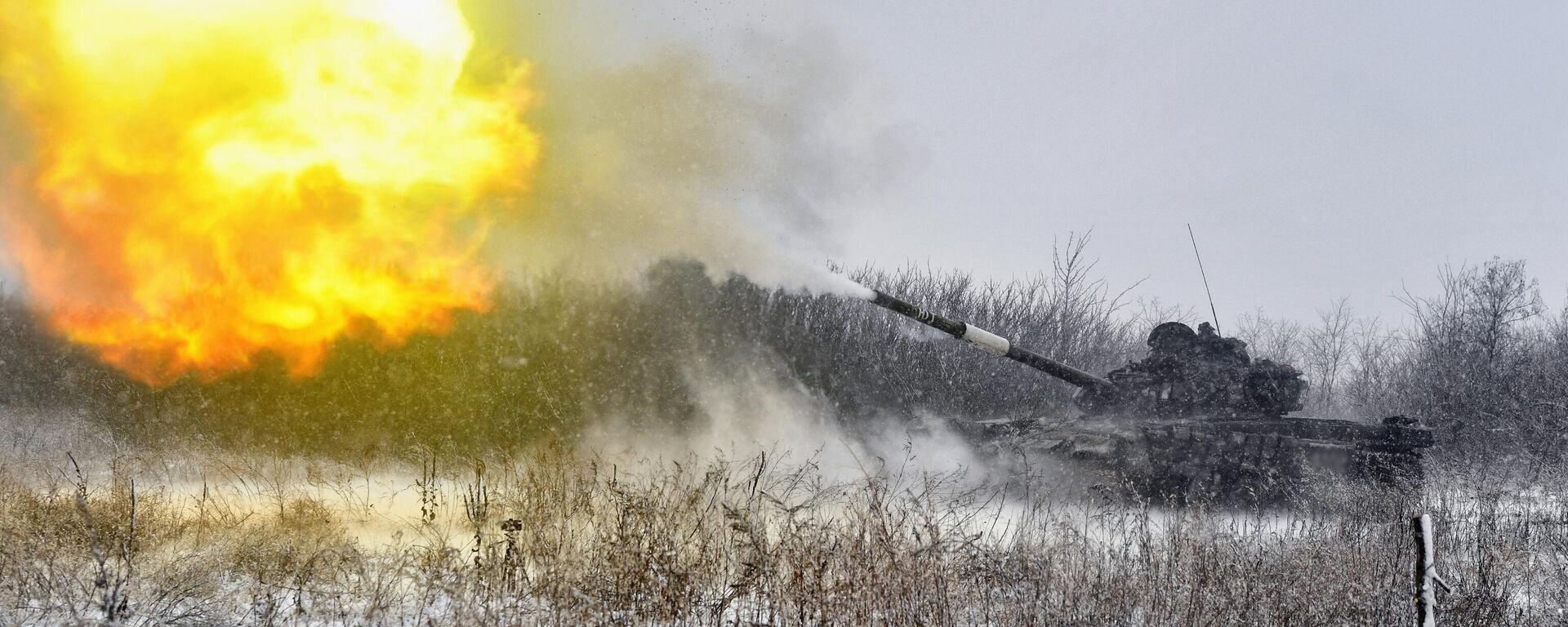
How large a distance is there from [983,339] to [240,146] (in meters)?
9.65

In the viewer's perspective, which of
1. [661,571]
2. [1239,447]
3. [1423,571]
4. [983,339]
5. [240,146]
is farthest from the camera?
[983,339]

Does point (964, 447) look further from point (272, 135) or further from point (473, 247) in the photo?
point (272, 135)

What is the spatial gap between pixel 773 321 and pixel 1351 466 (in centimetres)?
1356

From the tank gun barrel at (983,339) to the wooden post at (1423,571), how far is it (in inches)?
281

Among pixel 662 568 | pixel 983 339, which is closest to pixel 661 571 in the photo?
pixel 662 568

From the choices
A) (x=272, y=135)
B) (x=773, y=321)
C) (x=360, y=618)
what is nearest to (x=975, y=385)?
(x=773, y=321)

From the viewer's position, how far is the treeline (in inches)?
697

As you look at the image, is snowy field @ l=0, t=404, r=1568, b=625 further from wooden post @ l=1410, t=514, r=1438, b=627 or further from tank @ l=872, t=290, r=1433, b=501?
tank @ l=872, t=290, r=1433, b=501

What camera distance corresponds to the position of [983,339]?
1270cm

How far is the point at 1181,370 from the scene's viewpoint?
43.3 feet

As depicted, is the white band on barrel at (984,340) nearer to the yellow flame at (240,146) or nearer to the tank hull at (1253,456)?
the tank hull at (1253,456)

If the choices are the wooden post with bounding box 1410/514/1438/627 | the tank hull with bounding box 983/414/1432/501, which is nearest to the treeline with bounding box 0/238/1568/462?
the tank hull with bounding box 983/414/1432/501

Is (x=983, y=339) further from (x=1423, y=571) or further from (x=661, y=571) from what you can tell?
(x=1423, y=571)

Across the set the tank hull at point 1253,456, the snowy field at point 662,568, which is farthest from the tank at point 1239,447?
the snowy field at point 662,568
